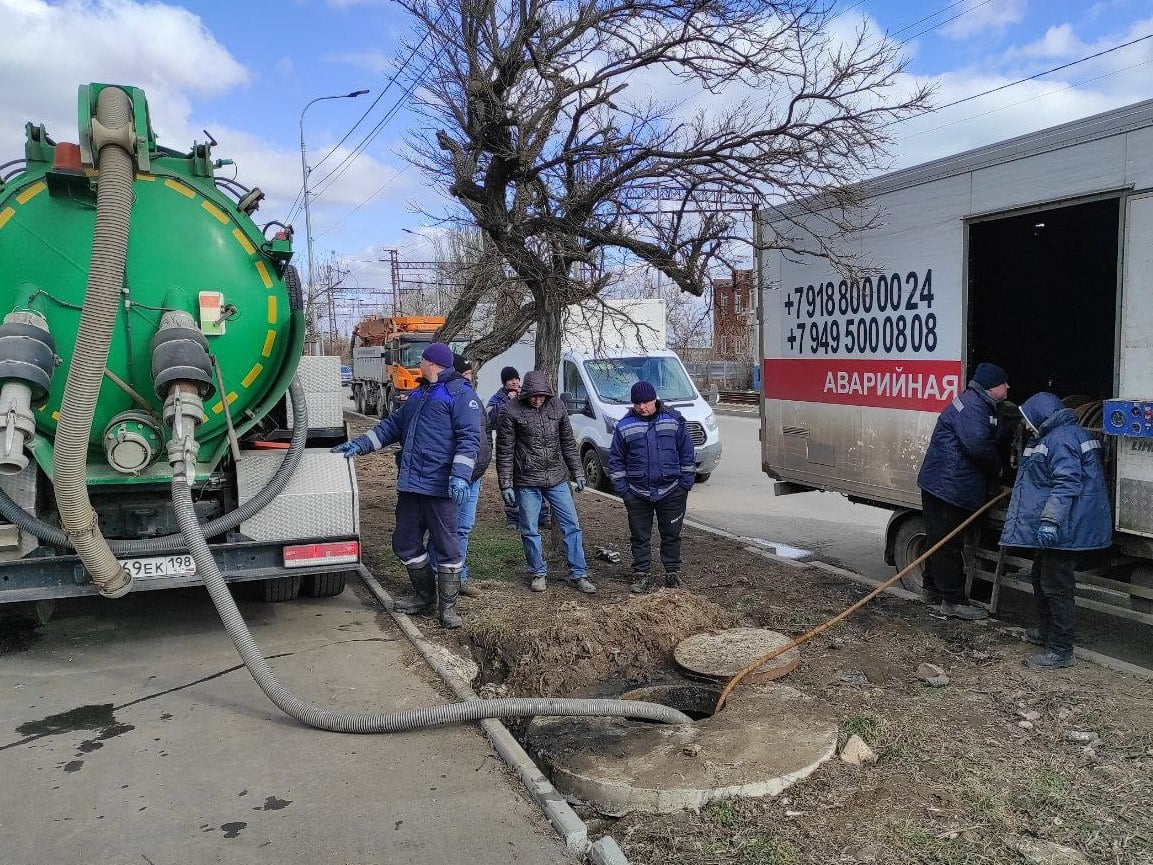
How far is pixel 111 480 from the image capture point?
498 centimetres

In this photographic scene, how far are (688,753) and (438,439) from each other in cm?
285

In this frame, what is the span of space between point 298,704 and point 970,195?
17.6 ft

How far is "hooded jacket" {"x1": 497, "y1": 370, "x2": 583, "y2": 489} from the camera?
22.6 ft

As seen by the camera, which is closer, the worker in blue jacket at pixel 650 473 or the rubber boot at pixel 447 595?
the rubber boot at pixel 447 595

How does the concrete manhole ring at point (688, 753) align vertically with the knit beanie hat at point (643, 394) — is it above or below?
below

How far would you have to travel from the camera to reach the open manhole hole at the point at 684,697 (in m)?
4.95

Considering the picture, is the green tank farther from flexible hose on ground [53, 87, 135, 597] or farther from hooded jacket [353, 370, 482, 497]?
hooded jacket [353, 370, 482, 497]

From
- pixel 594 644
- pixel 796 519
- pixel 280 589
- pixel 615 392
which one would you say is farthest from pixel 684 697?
pixel 615 392

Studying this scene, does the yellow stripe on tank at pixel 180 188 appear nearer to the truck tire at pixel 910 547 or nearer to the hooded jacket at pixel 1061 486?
the hooded jacket at pixel 1061 486

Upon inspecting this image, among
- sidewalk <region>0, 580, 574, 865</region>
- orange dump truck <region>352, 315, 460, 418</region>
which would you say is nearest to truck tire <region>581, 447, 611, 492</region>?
sidewalk <region>0, 580, 574, 865</region>

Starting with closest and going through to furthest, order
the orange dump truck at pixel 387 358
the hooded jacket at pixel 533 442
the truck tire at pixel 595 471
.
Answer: the hooded jacket at pixel 533 442, the truck tire at pixel 595 471, the orange dump truck at pixel 387 358

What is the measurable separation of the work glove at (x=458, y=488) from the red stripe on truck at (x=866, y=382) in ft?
11.1

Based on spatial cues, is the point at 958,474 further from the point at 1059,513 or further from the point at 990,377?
the point at 1059,513

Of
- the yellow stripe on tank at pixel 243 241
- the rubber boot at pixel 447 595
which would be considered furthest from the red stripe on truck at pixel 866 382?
the yellow stripe on tank at pixel 243 241
